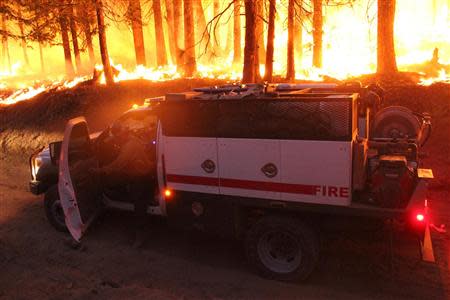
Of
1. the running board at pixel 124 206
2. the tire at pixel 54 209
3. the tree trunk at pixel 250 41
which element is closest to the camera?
the running board at pixel 124 206

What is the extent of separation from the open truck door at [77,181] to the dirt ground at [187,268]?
485mm

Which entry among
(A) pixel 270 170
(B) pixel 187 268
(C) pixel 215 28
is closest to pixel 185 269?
(B) pixel 187 268

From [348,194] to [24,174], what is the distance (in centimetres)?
1001

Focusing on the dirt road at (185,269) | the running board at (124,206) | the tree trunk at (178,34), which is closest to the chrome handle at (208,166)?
the running board at (124,206)

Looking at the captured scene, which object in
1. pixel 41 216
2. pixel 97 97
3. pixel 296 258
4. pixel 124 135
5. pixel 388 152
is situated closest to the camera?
pixel 296 258

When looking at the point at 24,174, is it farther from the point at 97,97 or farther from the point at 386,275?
the point at 386,275

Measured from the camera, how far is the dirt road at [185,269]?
5.19 m

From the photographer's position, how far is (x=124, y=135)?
7.20 m

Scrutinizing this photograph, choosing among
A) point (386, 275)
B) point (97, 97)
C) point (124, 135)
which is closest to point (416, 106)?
point (386, 275)

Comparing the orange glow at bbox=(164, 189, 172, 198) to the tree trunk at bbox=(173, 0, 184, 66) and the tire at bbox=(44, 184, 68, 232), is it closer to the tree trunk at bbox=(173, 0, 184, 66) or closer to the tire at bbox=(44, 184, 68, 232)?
the tire at bbox=(44, 184, 68, 232)

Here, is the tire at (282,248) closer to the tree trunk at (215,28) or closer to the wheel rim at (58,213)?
the wheel rim at (58,213)

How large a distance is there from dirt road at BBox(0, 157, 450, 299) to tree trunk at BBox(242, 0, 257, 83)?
242 inches

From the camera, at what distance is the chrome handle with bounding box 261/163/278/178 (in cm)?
527

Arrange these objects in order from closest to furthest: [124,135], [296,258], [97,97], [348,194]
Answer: [348,194], [296,258], [124,135], [97,97]
